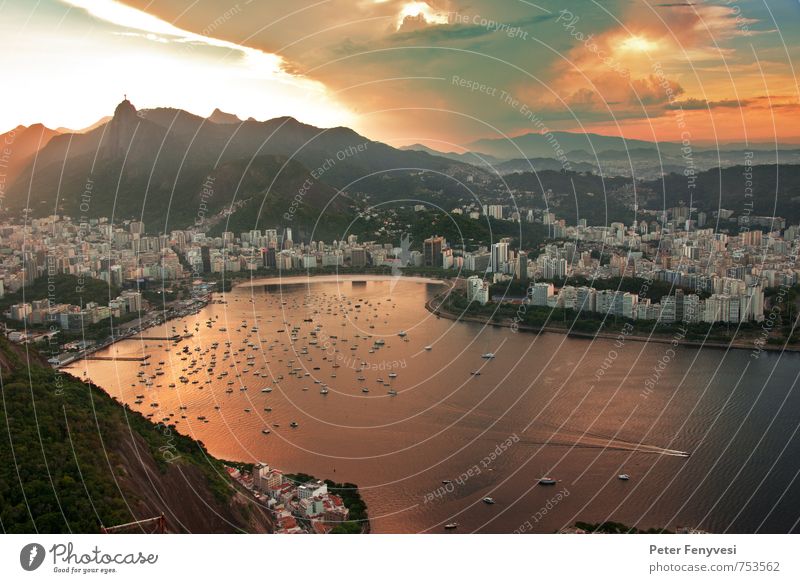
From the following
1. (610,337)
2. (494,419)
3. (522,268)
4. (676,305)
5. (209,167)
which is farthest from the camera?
(209,167)

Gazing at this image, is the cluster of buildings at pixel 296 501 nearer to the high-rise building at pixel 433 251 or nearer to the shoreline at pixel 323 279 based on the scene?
the shoreline at pixel 323 279

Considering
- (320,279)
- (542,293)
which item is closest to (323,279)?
(320,279)

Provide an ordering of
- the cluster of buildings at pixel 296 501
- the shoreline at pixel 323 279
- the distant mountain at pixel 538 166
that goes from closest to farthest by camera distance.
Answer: the cluster of buildings at pixel 296 501 < the shoreline at pixel 323 279 < the distant mountain at pixel 538 166

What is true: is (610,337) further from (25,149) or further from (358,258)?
(25,149)

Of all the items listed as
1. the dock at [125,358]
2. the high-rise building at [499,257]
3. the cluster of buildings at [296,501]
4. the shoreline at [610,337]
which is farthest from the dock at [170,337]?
the high-rise building at [499,257]

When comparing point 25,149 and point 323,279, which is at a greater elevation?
point 25,149

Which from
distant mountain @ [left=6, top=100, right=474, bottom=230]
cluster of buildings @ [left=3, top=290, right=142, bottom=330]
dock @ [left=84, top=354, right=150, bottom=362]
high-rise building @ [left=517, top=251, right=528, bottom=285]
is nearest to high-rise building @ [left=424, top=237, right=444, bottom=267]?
distant mountain @ [left=6, top=100, right=474, bottom=230]
